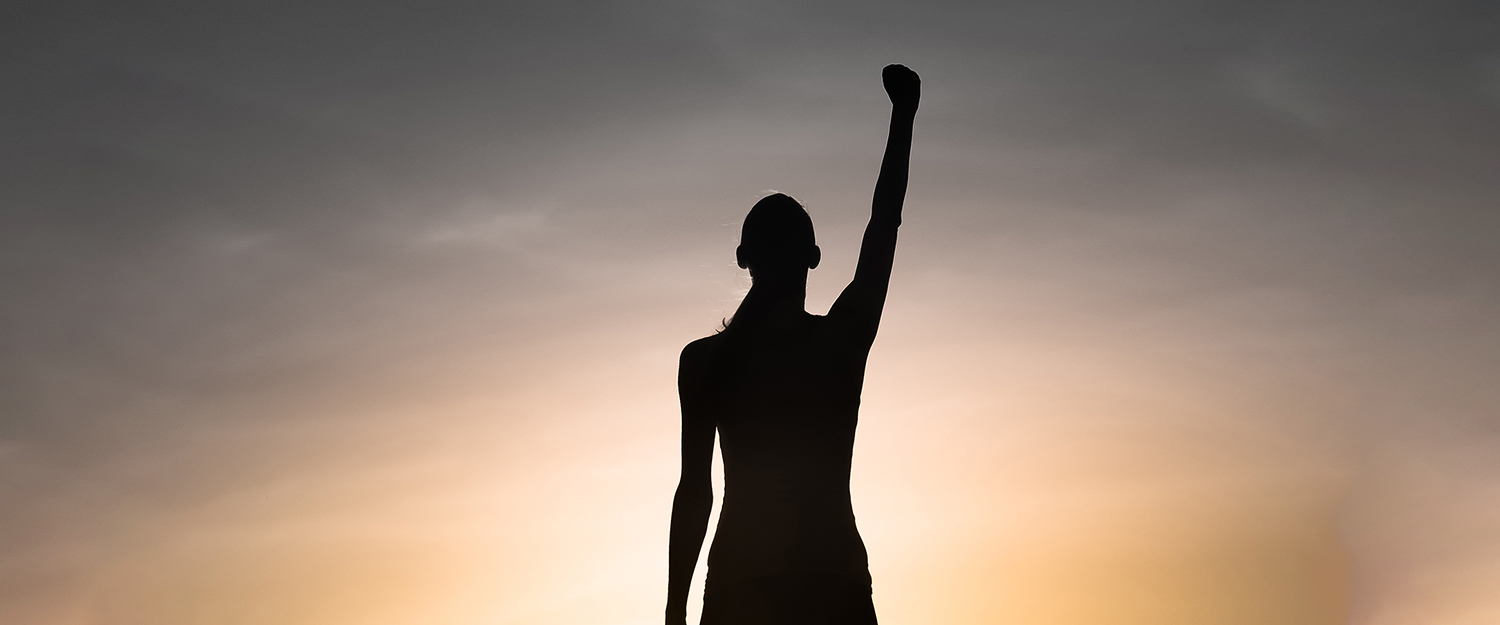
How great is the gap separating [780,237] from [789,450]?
2.17 feet

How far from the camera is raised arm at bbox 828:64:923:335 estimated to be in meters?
3.46

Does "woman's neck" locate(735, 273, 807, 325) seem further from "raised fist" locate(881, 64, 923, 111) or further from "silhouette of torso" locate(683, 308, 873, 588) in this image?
"raised fist" locate(881, 64, 923, 111)

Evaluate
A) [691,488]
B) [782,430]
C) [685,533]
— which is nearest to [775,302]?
[782,430]

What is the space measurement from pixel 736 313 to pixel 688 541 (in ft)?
2.40

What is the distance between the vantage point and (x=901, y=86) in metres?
3.83

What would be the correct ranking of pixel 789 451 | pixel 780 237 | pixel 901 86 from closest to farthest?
1. pixel 789 451
2. pixel 780 237
3. pixel 901 86

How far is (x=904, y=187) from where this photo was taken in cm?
363

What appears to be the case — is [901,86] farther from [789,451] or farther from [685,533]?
[685,533]

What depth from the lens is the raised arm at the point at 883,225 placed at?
11.3 feet

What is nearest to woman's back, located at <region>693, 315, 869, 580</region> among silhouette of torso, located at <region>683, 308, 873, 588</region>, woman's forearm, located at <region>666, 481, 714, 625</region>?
silhouette of torso, located at <region>683, 308, 873, 588</region>

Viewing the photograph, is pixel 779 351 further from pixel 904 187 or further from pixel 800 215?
pixel 904 187

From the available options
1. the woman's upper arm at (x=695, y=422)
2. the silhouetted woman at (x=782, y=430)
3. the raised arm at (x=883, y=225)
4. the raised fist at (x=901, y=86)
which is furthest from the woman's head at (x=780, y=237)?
the raised fist at (x=901, y=86)

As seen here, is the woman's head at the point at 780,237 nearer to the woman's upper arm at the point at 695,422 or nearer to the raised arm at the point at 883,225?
the raised arm at the point at 883,225

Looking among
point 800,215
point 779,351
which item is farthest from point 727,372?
point 800,215
